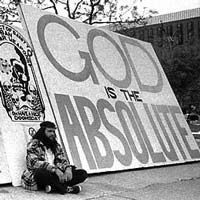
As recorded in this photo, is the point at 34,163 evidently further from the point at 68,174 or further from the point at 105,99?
the point at 105,99

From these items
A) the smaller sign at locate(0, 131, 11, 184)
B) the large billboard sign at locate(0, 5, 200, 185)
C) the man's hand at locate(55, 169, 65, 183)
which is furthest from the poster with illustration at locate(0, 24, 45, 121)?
the man's hand at locate(55, 169, 65, 183)

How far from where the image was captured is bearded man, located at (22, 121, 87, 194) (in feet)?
22.0

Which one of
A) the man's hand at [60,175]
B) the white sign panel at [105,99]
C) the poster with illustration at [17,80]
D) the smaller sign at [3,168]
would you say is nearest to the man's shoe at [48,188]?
the man's hand at [60,175]

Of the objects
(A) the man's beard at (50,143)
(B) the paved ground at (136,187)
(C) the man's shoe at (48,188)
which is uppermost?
(A) the man's beard at (50,143)

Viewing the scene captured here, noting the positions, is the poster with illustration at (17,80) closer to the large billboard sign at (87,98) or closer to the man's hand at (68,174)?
the large billboard sign at (87,98)

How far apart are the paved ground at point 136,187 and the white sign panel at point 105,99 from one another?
0.48 meters

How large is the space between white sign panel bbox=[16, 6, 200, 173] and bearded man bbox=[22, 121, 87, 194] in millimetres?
1355

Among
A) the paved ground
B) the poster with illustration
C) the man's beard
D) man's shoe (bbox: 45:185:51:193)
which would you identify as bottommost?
the paved ground

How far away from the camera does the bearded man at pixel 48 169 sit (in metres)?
6.71

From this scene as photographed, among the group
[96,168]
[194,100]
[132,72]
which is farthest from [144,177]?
[194,100]

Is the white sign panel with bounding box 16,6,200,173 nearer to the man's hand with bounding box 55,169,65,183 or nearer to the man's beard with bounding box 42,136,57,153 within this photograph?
the man's beard with bounding box 42,136,57,153

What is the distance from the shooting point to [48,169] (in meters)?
6.69

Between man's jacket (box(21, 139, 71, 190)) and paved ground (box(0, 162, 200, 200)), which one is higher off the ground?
man's jacket (box(21, 139, 71, 190))

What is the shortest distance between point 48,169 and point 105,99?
368cm
